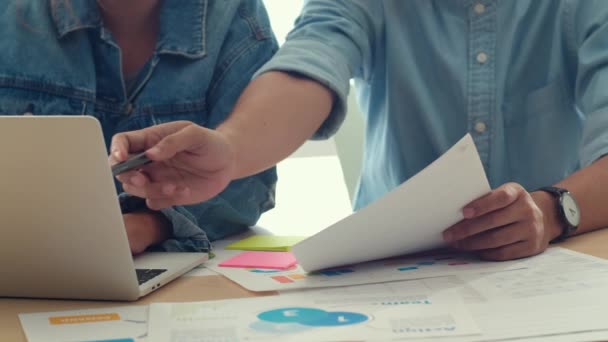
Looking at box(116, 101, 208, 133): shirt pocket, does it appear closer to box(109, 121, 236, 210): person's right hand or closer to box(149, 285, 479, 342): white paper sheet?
box(109, 121, 236, 210): person's right hand

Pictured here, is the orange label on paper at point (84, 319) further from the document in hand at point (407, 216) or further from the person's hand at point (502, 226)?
the person's hand at point (502, 226)

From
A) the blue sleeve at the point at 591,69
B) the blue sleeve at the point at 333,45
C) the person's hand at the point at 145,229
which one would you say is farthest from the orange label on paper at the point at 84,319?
the blue sleeve at the point at 591,69

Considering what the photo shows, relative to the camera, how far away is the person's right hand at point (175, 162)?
61cm

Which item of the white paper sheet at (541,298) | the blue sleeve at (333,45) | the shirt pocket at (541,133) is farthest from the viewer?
the shirt pocket at (541,133)

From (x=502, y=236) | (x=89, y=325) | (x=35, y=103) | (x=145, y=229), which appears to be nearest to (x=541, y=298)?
(x=502, y=236)

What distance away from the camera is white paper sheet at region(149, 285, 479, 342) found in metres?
0.48

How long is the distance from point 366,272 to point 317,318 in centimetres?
16

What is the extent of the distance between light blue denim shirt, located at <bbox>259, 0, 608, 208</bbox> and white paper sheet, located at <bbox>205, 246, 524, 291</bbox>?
305 mm

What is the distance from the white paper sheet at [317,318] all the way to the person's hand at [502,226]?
138mm

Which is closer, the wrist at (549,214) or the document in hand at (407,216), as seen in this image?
the document in hand at (407,216)

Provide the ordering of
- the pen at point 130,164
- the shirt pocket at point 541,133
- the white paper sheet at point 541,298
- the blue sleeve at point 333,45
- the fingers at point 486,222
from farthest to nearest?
the shirt pocket at point 541,133
the blue sleeve at point 333,45
the fingers at point 486,222
the pen at point 130,164
the white paper sheet at point 541,298

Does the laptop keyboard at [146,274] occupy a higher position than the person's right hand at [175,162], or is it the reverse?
the person's right hand at [175,162]

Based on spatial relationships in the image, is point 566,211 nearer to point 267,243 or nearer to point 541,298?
point 541,298

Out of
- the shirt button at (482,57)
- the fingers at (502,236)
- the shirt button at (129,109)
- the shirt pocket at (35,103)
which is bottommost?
the fingers at (502,236)
